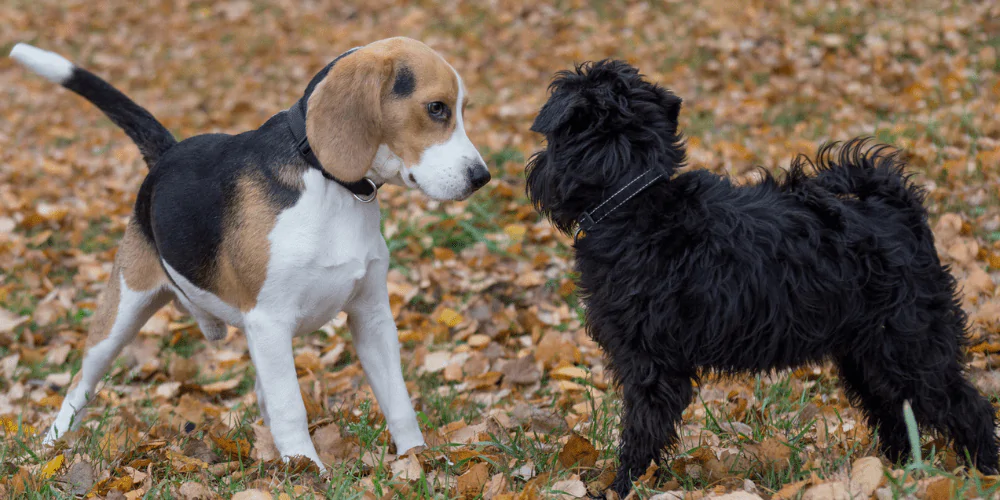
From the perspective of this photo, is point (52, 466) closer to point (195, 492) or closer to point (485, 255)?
point (195, 492)

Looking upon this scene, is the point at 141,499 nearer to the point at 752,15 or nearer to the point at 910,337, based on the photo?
the point at 910,337

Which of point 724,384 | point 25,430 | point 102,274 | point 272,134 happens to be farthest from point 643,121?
point 102,274

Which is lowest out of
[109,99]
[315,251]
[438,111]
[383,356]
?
[383,356]

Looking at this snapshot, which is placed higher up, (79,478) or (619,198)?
(619,198)

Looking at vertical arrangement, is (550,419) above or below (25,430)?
above

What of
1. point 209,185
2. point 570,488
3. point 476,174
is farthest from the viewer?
point 209,185

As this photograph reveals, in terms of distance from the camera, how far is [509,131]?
895 cm

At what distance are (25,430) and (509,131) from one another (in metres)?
5.89

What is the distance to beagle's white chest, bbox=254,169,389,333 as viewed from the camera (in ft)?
11.0

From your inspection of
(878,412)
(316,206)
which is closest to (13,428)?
(316,206)

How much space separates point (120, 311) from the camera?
409 centimetres

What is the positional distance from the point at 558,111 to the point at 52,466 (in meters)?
2.45

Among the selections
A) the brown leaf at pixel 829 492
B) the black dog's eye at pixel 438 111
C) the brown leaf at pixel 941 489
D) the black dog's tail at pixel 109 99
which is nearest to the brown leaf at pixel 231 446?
the black dog's tail at pixel 109 99

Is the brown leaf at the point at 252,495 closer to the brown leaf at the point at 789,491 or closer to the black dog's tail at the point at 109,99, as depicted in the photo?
the brown leaf at the point at 789,491
